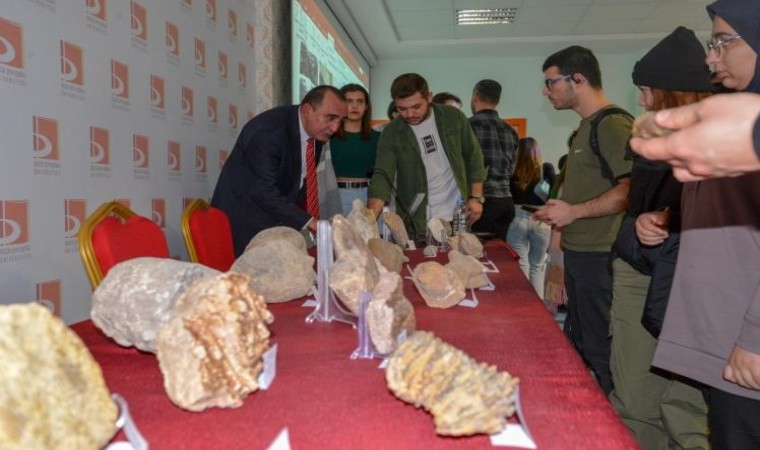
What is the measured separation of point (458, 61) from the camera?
8.28 m

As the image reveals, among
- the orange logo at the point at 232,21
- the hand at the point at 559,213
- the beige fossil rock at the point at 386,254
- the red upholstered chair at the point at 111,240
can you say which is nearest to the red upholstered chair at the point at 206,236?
the red upholstered chair at the point at 111,240

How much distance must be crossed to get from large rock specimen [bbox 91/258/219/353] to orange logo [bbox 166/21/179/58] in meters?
2.16

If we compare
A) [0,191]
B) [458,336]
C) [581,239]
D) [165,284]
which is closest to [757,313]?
[458,336]

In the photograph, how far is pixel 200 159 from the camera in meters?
3.22

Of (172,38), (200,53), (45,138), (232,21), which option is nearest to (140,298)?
(45,138)

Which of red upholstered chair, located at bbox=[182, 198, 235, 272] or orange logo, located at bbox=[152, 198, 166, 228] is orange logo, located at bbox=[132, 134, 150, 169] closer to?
orange logo, located at bbox=[152, 198, 166, 228]

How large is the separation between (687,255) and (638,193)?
396 millimetres

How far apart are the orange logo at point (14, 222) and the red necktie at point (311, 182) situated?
136 cm

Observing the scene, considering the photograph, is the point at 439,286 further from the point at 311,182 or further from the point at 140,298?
the point at 311,182

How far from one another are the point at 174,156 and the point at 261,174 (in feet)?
1.93

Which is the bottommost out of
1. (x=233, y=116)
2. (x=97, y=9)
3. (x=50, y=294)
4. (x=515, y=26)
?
(x=50, y=294)

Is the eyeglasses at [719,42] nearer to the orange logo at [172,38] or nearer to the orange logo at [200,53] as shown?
the orange logo at [172,38]

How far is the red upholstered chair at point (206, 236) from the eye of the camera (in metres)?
2.10

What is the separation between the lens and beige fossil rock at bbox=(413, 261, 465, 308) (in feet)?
4.60
